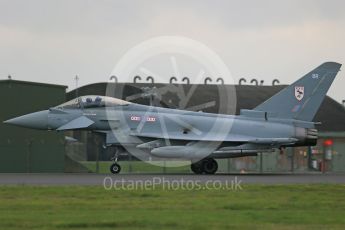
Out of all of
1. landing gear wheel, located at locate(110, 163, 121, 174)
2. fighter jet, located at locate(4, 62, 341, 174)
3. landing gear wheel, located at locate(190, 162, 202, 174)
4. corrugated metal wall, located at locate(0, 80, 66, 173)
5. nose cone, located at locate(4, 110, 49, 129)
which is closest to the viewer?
landing gear wheel, located at locate(110, 163, 121, 174)

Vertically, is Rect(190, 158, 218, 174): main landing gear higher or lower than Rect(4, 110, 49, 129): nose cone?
lower

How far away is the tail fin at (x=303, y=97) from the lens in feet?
101

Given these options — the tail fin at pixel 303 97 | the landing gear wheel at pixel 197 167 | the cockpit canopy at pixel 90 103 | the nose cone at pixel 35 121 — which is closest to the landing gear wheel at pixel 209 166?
the landing gear wheel at pixel 197 167

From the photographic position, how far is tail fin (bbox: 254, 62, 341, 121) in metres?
30.8

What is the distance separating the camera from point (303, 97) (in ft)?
101

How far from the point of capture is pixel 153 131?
1166 inches

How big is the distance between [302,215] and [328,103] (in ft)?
198

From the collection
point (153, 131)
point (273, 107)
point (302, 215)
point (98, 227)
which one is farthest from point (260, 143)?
point (98, 227)

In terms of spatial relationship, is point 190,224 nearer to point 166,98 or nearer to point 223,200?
point 223,200

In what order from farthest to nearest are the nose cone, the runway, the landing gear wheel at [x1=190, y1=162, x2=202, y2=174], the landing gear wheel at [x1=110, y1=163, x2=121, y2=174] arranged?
1. the landing gear wheel at [x1=190, y1=162, x2=202, y2=174]
2. the nose cone
3. the landing gear wheel at [x1=110, y1=163, x2=121, y2=174]
4. the runway

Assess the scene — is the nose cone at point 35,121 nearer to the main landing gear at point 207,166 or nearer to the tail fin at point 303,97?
the main landing gear at point 207,166

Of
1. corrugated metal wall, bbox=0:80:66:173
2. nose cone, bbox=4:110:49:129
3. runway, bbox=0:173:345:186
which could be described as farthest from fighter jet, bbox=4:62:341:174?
runway, bbox=0:173:345:186

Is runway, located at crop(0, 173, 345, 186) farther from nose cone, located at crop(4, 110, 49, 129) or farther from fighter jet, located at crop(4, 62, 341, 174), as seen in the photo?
nose cone, located at crop(4, 110, 49, 129)

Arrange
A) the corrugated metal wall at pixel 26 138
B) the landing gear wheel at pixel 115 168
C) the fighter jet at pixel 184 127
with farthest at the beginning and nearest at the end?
1. the corrugated metal wall at pixel 26 138
2. the fighter jet at pixel 184 127
3. the landing gear wheel at pixel 115 168
